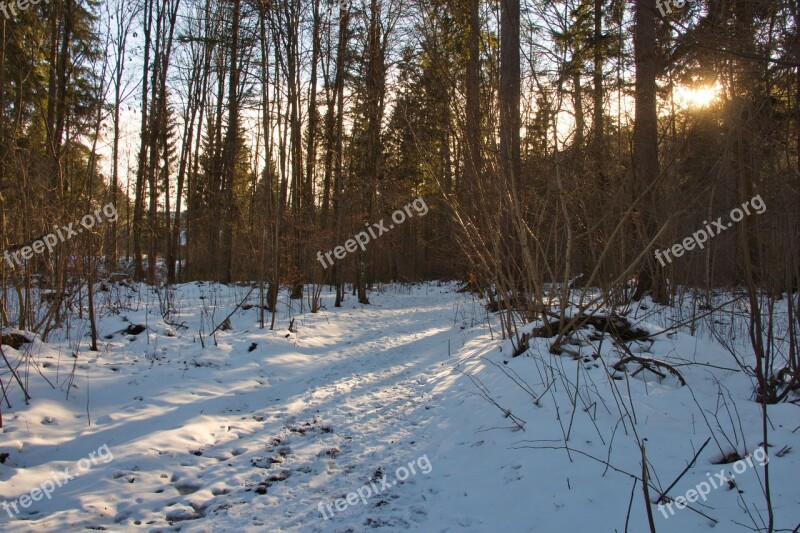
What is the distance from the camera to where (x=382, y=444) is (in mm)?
3715

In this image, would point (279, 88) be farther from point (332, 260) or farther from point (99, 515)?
point (99, 515)

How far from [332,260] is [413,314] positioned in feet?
9.67

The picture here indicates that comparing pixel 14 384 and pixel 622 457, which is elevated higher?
pixel 14 384

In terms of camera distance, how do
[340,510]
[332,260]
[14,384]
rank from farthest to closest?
[332,260]
[14,384]
[340,510]

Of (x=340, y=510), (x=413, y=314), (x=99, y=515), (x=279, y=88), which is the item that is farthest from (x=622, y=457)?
(x=413, y=314)

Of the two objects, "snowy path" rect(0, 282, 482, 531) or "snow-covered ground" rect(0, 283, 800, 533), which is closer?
"snow-covered ground" rect(0, 283, 800, 533)

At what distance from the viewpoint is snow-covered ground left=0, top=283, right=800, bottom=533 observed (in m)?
2.46

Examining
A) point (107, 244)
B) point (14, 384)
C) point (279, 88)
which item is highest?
point (279, 88)

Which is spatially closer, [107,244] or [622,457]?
[622,457]

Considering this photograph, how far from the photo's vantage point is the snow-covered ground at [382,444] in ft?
8.09

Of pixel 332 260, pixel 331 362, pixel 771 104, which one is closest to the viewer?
pixel 771 104

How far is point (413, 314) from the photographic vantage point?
12.6 m

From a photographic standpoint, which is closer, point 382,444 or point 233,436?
point 382,444

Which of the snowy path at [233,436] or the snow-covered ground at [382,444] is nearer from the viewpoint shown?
the snow-covered ground at [382,444]
